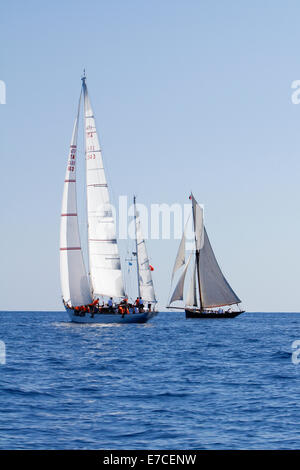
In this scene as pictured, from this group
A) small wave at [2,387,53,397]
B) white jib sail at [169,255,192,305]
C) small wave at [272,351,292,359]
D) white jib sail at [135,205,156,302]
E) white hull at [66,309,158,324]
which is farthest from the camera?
white jib sail at [169,255,192,305]

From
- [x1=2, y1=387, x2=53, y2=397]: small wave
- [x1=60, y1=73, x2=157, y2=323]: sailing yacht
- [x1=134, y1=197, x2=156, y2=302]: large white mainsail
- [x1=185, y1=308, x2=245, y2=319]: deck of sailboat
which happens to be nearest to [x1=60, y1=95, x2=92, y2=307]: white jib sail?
[x1=60, y1=73, x2=157, y2=323]: sailing yacht

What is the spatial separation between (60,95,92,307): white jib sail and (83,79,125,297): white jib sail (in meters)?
1.35

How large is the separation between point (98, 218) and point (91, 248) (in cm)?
346

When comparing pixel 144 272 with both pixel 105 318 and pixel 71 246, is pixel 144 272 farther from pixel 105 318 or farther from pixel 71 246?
pixel 71 246

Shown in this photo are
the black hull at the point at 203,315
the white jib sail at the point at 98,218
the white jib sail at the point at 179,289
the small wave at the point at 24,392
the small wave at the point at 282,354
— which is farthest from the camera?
the black hull at the point at 203,315

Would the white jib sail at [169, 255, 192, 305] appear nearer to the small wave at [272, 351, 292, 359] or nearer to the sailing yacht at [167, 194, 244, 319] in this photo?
the sailing yacht at [167, 194, 244, 319]

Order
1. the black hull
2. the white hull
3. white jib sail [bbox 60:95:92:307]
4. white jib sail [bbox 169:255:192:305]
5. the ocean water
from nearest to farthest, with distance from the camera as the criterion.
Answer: the ocean water, white jib sail [bbox 60:95:92:307], the white hull, white jib sail [bbox 169:255:192:305], the black hull

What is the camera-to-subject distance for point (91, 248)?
76250 millimetres

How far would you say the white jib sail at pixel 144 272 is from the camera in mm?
85188

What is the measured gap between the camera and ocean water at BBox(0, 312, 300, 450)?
18016 mm

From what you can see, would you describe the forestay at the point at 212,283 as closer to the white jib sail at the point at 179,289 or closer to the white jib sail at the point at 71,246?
the white jib sail at the point at 179,289

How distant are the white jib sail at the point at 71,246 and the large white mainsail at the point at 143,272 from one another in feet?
34.2

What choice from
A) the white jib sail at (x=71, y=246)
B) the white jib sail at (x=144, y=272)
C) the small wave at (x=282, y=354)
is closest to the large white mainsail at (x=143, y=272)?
the white jib sail at (x=144, y=272)
